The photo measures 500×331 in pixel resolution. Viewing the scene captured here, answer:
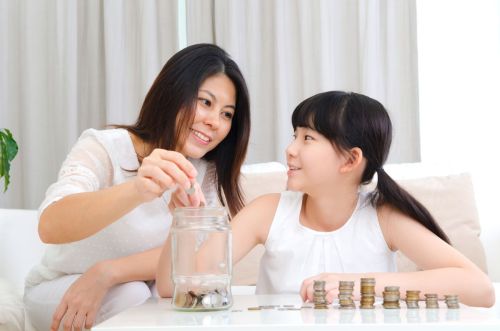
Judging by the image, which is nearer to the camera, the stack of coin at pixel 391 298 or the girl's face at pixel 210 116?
the stack of coin at pixel 391 298

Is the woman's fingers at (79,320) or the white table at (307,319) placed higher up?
the white table at (307,319)

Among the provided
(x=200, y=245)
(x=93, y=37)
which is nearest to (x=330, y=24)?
(x=93, y=37)

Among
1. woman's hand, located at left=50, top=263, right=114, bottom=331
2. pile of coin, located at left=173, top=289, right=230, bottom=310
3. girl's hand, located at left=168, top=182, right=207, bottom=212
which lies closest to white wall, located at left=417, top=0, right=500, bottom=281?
woman's hand, located at left=50, top=263, right=114, bottom=331

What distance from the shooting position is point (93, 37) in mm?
3553

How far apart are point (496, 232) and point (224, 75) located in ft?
4.02

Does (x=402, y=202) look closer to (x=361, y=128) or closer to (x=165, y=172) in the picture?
(x=361, y=128)

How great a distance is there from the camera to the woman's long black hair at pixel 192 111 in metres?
1.91

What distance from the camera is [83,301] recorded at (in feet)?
5.83

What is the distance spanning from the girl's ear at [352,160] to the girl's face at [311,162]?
14mm

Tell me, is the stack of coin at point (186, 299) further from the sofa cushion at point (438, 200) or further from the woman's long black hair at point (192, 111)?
the sofa cushion at point (438, 200)

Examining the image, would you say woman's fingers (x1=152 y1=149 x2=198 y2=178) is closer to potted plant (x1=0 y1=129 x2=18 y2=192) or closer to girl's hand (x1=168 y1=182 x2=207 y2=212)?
girl's hand (x1=168 y1=182 x2=207 y2=212)

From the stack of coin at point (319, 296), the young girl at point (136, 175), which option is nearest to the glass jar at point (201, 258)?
the stack of coin at point (319, 296)

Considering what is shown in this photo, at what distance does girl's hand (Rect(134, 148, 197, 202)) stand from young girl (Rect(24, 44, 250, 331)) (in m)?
0.40

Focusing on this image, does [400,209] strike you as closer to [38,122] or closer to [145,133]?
[145,133]
